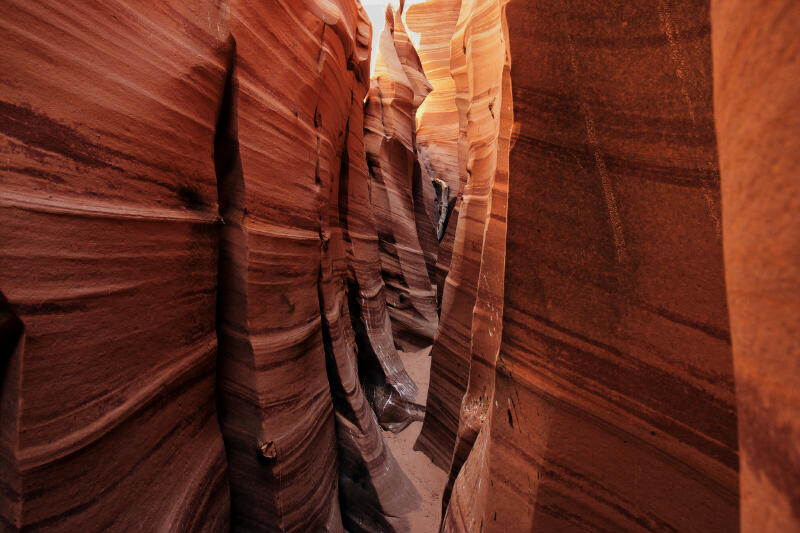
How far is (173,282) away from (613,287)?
2060 millimetres

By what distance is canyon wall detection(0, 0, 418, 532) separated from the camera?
124 cm

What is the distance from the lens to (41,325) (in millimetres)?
1245

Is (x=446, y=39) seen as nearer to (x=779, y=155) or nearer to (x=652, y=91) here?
(x=652, y=91)

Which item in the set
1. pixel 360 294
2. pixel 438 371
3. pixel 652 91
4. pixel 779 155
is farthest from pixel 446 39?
pixel 779 155

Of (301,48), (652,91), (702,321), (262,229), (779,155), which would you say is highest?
(301,48)

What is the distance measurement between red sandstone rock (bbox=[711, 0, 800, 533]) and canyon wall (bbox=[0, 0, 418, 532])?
1.96 meters

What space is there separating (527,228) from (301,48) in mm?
2564

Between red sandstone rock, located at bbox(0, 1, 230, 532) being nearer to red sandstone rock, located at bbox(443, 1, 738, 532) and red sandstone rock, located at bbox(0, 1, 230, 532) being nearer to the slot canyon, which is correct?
the slot canyon

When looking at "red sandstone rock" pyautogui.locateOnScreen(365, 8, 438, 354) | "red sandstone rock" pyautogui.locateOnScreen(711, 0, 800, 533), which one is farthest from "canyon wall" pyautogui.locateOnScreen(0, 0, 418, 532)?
"red sandstone rock" pyautogui.locateOnScreen(365, 8, 438, 354)

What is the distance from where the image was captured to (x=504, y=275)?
4.82 ft

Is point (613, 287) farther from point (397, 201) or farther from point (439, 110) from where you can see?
point (439, 110)


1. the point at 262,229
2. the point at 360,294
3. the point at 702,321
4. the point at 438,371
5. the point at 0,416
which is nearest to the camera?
the point at 702,321

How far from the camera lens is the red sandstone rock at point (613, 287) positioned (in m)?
1.04

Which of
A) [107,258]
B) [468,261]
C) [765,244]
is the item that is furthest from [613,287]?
[468,261]
